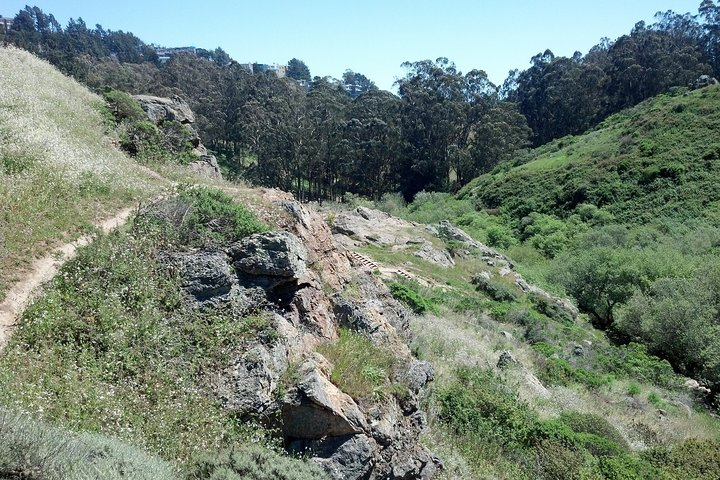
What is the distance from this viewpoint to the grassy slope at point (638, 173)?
3966cm

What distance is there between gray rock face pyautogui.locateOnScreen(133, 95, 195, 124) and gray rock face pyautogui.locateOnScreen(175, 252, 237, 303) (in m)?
15.7

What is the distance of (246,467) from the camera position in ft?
16.5

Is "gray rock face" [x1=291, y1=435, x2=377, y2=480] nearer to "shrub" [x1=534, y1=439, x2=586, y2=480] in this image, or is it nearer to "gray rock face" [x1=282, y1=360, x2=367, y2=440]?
"gray rock face" [x1=282, y1=360, x2=367, y2=440]

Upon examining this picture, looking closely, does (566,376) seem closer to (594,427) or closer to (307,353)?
(594,427)

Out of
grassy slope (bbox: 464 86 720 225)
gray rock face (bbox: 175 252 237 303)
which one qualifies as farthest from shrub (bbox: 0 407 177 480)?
grassy slope (bbox: 464 86 720 225)

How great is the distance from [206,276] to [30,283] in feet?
7.05

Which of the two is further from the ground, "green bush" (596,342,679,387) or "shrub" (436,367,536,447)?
"shrub" (436,367,536,447)

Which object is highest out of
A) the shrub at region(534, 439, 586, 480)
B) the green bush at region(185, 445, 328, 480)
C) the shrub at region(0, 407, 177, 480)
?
the shrub at region(0, 407, 177, 480)

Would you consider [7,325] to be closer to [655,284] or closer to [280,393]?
[280,393]

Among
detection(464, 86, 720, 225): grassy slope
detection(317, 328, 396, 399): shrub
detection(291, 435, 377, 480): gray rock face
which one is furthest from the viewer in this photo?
detection(464, 86, 720, 225): grassy slope

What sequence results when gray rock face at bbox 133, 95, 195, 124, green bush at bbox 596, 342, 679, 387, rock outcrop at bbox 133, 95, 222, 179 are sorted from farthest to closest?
gray rock face at bbox 133, 95, 195, 124 < rock outcrop at bbox 133, 95, 222, 179 < green bush at bbox 596, 342, 679, 387

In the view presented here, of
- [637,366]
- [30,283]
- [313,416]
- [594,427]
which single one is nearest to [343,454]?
[313,416]

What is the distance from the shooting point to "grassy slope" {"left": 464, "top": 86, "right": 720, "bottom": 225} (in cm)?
3966

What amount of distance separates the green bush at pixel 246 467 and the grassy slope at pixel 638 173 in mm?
38058
